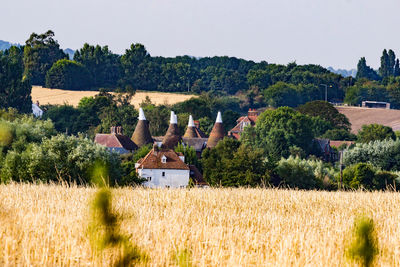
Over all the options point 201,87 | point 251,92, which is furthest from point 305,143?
point 201,87

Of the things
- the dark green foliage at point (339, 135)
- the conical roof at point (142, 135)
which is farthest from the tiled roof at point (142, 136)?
the dark green foliage at point (339, 135)

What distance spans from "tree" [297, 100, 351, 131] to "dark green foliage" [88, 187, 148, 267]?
387 ft

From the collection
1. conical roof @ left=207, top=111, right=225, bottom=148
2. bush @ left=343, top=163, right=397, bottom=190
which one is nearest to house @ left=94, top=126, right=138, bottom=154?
conical roof @ left=207, top=111, right=225, bottom=148

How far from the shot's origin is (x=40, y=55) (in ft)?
527

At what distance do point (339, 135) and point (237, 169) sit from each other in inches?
2358

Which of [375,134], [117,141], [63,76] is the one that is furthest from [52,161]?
[63,76]

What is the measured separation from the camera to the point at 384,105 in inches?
6998

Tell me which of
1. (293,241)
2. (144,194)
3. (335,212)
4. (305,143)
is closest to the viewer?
(293,241)

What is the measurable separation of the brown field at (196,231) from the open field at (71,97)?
124 meters

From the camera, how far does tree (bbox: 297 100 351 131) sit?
123812mm

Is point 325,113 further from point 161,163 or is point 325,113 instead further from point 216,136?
point 161,163

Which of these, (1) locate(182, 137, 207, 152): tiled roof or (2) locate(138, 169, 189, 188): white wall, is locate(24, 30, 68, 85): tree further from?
(2) locate(138, 169, 189, 188): white wall

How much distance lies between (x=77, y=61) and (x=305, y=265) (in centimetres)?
16764

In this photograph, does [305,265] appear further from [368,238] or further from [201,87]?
[201,87]
